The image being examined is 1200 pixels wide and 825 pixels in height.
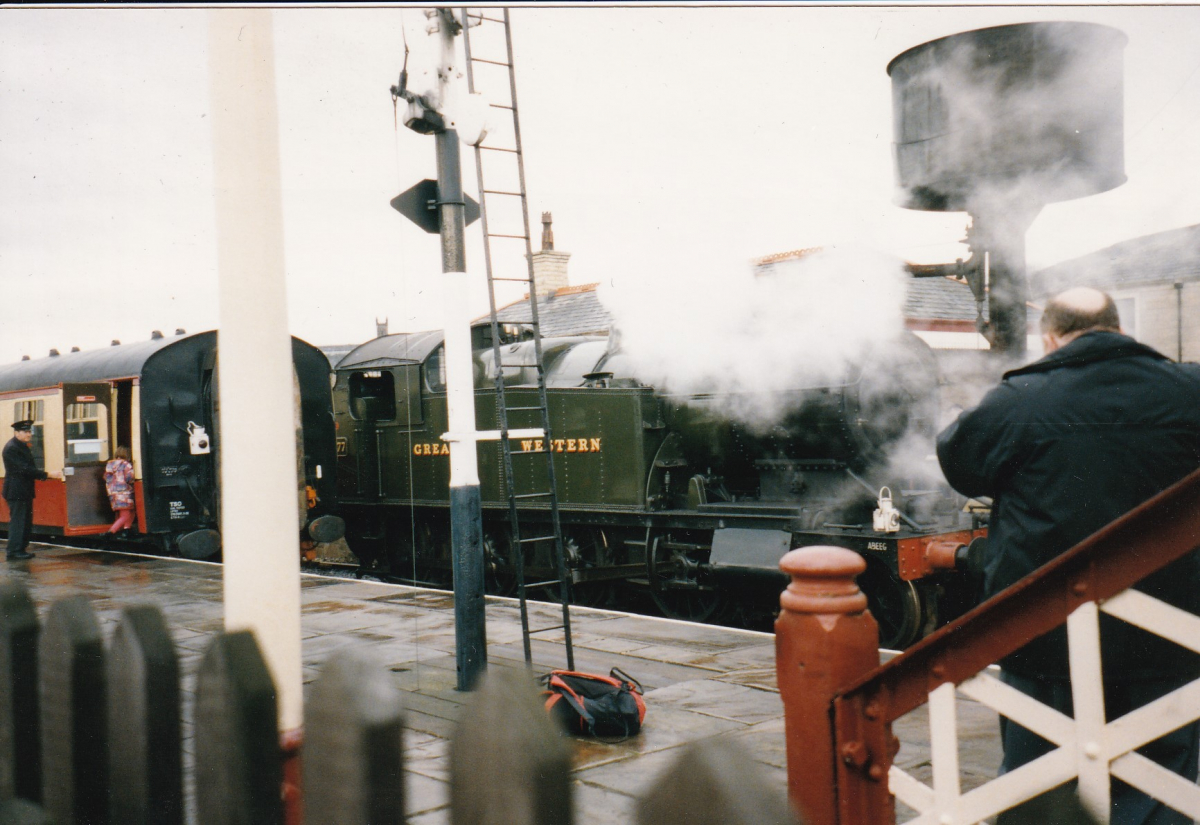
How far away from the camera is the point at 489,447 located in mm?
9156

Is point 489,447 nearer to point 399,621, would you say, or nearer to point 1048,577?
point 399,621

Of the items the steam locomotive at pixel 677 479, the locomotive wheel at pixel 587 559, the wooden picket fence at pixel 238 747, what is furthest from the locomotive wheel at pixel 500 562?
the wooden picket fence at pixel 238 747

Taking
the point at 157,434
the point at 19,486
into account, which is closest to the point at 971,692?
the point at 157,434

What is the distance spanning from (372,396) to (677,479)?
14.6ft

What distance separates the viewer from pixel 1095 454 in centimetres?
206

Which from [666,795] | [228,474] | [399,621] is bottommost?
[399,621]

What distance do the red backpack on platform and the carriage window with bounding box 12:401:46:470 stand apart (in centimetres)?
1025

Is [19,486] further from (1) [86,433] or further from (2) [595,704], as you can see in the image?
(2) [595,704]

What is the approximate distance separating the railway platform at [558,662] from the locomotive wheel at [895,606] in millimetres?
1199

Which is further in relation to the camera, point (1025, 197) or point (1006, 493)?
point (1025, 197)

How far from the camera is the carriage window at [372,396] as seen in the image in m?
10.4

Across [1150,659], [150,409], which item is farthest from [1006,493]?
[150,409]

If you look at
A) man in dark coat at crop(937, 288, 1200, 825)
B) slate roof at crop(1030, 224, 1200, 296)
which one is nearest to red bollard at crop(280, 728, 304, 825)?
man in dark coat at crop(937, 288, 1200, 825)

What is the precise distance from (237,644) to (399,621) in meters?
5.37
